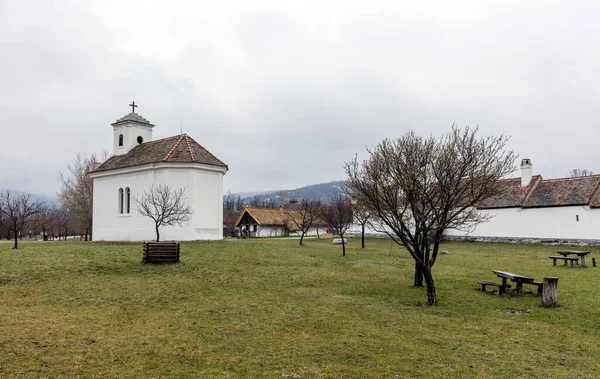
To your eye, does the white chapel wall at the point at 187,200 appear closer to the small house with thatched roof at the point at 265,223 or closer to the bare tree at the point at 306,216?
the bare tree at the point at 306,216

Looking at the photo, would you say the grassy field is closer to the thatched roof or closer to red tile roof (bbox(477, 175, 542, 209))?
red tile roof (bbox(477, 175, 542, 209))

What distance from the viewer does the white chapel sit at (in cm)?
2903

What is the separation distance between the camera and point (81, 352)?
702cm

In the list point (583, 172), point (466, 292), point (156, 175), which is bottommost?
point (466, 292)

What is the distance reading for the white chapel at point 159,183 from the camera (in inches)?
1143

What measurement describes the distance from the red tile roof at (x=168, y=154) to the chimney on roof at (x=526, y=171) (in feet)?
90.7

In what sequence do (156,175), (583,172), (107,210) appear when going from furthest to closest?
(583,172) < (107,210) < (156,175)

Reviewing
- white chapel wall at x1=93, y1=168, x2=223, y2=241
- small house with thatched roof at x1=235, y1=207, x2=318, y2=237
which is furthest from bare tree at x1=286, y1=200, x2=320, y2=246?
white chapel wall at x1=93, y1=168, x2=223, y2=241

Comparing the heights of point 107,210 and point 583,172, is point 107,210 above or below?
below

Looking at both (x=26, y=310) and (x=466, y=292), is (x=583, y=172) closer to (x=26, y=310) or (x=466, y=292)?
(x=466, y=292)

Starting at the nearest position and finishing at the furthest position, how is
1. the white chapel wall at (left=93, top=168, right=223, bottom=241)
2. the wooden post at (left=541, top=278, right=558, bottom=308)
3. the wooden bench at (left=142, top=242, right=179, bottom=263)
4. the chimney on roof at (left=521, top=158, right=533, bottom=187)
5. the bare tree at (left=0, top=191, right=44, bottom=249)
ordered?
the wooden post at (left=541, top=278, right=558, bottom=308) → the wooden bench at (left=142, top=242, right=179, bottom=263) → the bare tree at (left=0, top=191, right=44, bottom=249) → the white chapel wall at (left=93, top=168, right=223, bottom=241) → the chimney on roof at (left=521, top=158, right=533, bottom=187)

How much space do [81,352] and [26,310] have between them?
13.2 feet

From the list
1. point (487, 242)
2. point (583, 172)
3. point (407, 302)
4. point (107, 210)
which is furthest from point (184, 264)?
point (583, 172)

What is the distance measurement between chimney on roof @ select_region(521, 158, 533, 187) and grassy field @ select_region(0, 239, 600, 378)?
2401 centimetres
